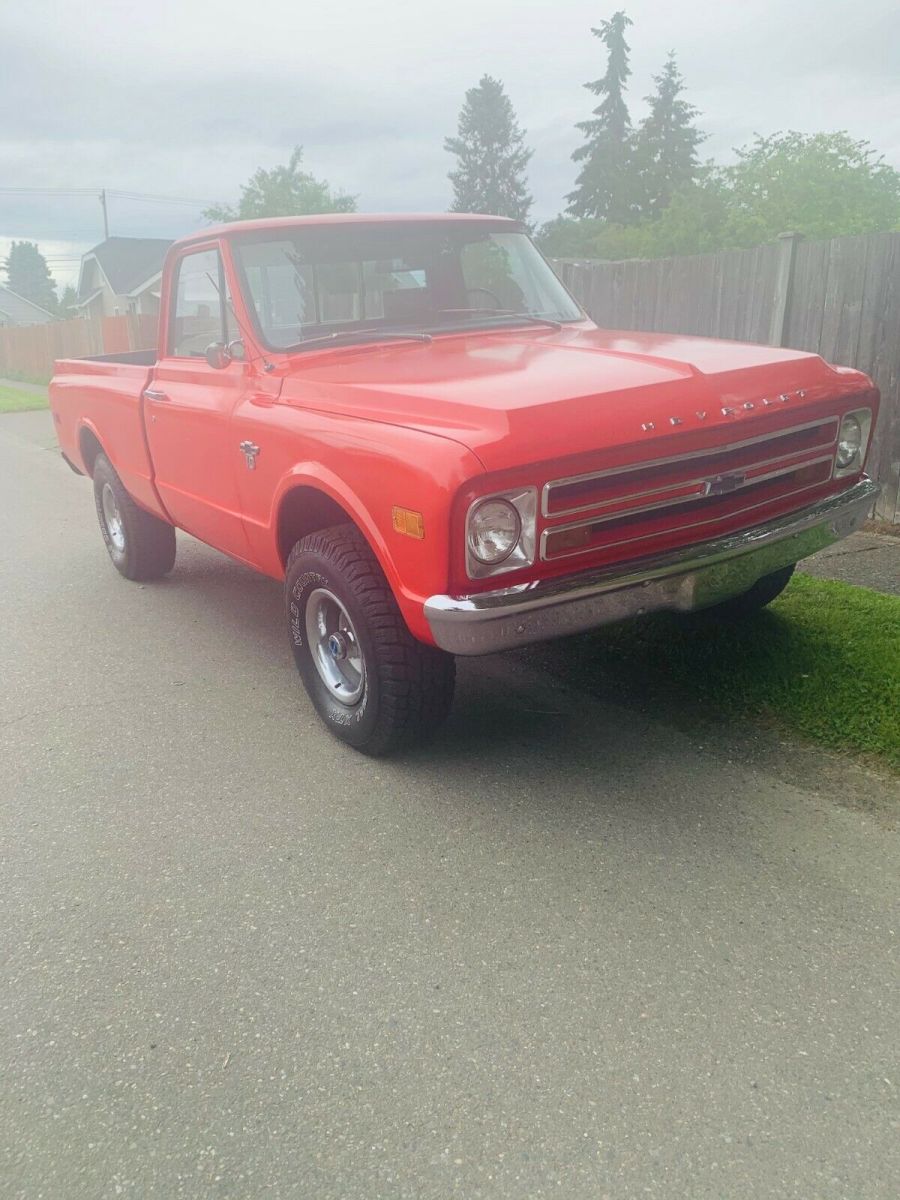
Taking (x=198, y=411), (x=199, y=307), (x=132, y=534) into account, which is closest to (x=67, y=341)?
(x=132, y=534)

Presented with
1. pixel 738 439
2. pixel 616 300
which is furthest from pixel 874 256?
pixel 738 439

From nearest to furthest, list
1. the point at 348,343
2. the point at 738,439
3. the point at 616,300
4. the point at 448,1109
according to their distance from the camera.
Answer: the point at 448,1109, the point at 738,439, the point at 348,343, the point at 616,300

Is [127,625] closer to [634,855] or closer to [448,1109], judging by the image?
[634,855]

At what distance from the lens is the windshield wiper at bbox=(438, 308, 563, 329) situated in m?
4.55

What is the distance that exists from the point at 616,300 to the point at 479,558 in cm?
679

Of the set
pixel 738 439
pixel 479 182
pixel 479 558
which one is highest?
pixel 479 182

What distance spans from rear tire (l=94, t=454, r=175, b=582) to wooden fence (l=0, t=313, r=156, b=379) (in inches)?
509

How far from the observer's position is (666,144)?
2163 inches

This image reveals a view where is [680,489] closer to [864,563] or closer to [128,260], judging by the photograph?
[864,563]

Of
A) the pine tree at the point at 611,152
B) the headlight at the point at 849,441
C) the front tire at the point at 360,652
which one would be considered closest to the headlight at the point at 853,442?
the headlight at the point at 849,441

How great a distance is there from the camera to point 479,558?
9.70 ft

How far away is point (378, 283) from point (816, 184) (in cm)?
3770

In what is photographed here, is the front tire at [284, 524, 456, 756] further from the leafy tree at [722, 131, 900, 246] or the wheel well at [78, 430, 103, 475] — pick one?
the leafy tree at [722, 131, 900, 246]

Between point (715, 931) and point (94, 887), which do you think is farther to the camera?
point (94, 887)
